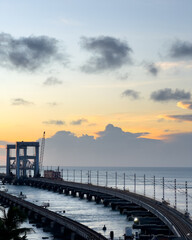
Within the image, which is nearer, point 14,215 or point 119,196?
point 14,215

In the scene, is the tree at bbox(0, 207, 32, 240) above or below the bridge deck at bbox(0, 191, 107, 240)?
above

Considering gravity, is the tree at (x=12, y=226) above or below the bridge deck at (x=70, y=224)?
above

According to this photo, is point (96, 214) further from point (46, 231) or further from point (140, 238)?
point (140, 238)

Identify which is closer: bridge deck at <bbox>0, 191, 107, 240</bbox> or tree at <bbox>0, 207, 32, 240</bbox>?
tree at <bbox>0, 207, 32, 240</bbox>

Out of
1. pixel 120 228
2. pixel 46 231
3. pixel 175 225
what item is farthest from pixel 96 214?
pixel 175 225

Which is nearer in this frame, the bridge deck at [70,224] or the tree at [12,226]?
the tree at [12,226]

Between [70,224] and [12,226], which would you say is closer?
[12,226]

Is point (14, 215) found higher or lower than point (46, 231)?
higher

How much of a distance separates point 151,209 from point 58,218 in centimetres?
2677

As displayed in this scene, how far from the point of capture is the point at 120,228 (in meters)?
105

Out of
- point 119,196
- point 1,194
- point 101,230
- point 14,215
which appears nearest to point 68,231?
point 101,230

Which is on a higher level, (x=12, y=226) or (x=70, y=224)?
(x=12, y=226)

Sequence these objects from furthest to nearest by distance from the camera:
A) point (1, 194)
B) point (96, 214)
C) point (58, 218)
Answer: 1. point (1, 194)
2. point (96, 214)
3. point (58, 218)

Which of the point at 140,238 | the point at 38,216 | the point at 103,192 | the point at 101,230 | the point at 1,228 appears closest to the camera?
the point at 1,228
